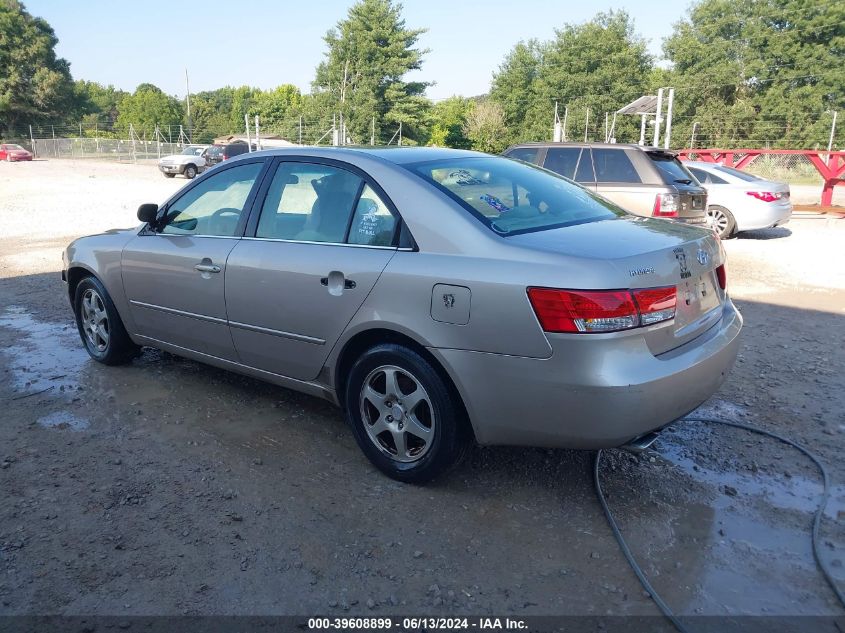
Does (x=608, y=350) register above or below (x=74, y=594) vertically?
above

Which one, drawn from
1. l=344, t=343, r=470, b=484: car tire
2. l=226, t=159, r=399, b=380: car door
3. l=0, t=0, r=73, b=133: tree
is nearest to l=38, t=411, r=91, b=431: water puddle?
l=226, t=159, r=399, b=380: car door

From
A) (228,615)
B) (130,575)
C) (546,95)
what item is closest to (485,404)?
(228,615)

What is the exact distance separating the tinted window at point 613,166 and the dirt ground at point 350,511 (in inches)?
185

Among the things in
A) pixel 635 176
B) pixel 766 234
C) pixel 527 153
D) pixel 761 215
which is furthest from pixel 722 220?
pixel 527 153

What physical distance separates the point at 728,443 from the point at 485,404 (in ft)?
5.89

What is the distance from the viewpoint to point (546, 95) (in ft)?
Result: 201

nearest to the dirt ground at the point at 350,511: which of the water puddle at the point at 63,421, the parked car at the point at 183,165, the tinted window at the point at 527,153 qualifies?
the water puddle at the point at 63,421

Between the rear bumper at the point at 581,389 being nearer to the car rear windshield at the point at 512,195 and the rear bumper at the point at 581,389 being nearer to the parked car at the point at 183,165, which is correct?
the car rear windshield at the point at 512,195

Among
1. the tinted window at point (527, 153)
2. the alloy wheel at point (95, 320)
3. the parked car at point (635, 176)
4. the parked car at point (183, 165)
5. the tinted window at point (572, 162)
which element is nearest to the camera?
the alloy wheel at point (95, 320)

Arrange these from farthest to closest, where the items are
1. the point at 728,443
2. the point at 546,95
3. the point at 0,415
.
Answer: the point at 546,95
the point at 0,415
the point at 728,443

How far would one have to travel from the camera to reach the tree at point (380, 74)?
54219mm

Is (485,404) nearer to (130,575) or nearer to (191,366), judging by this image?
(130,575)

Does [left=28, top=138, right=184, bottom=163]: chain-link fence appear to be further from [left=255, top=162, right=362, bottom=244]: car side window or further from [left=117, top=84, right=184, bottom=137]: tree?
[left=255, top=162, right=362, bottom=244]: car side window

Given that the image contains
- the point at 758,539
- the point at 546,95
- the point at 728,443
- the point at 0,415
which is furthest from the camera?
the point at 546,95
